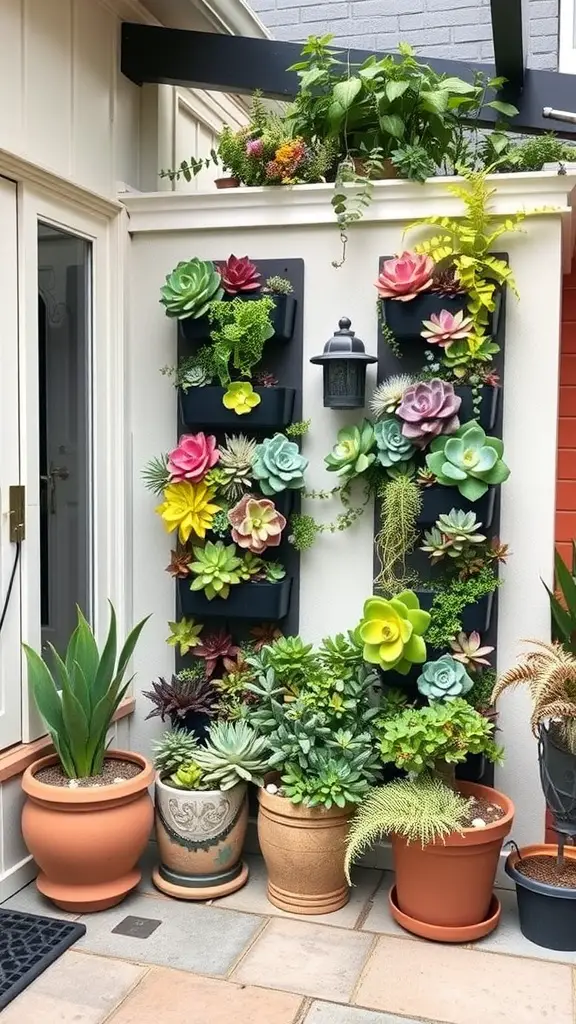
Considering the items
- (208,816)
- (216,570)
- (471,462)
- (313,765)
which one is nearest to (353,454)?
(471,462)

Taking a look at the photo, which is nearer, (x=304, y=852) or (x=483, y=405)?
(x=304, y=852)

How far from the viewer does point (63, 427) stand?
297 cm

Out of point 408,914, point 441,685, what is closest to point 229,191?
point 441,685

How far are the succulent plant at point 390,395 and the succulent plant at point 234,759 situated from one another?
1.09 m

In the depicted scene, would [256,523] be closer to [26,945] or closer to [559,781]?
[559,781]

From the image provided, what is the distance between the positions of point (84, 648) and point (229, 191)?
5.12 feet

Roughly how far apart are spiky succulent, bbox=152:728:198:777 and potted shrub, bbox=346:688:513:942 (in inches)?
22.9

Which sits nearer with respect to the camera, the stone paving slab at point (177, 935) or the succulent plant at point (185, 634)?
the stone paving slab at point (177, 935)

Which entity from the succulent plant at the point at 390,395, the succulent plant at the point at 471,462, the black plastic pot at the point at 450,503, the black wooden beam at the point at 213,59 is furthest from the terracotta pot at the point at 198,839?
the black wooden beam at the point at 213,59

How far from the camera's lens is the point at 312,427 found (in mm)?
3000

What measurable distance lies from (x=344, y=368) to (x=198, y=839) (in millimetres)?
1497

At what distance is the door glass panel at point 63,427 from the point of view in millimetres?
2871

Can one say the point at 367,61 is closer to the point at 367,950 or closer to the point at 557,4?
the point at 557,4

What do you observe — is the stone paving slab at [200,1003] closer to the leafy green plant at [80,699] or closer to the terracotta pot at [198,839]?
the terracotta pot at [198,839]
